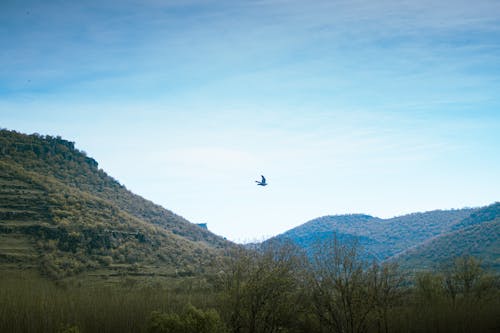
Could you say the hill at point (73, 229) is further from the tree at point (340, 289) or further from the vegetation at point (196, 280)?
the tree at point (340, 289)

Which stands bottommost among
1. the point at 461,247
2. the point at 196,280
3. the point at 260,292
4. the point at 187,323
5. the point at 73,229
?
the point at 196,280

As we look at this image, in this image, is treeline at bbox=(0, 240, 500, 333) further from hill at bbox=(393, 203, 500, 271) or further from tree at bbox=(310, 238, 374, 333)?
hill at bbox=(393, 203, 500, 271)

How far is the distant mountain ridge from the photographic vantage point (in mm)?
97381

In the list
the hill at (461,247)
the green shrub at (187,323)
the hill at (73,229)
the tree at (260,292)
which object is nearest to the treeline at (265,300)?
the tree at (260,292)

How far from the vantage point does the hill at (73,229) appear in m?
62.5

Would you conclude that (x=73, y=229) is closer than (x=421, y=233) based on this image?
Yes

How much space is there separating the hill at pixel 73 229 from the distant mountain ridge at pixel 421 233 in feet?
81.8

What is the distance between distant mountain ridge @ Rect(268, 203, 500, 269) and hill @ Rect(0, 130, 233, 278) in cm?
2492

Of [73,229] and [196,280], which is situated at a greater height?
[73,229]

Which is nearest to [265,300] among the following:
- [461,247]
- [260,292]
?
[260,292]

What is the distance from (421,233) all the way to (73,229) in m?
119

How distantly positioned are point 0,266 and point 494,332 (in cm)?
5182

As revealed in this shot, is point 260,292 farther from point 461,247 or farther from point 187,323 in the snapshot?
point 461,247

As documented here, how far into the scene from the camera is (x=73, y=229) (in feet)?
233
